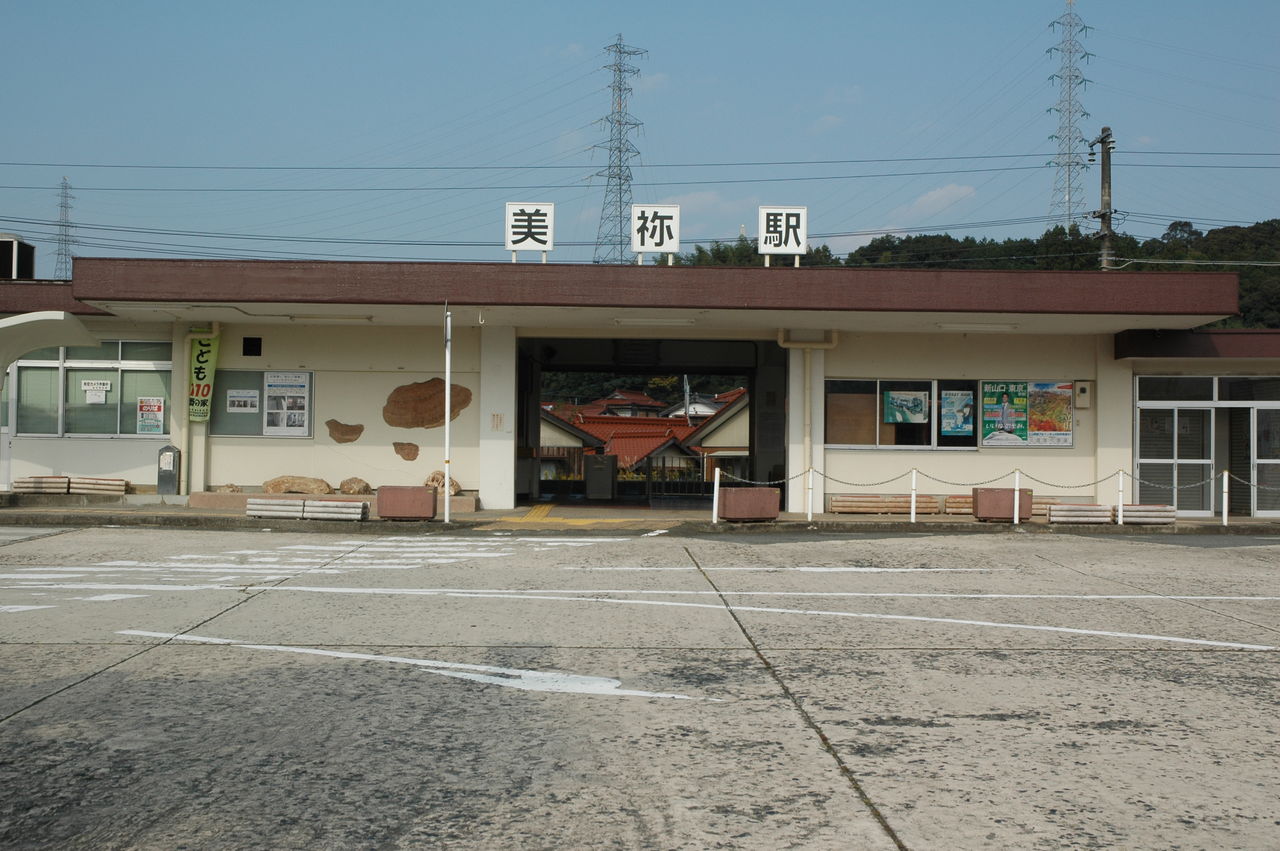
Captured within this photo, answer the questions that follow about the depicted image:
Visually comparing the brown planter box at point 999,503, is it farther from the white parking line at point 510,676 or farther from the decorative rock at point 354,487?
the white parking line at point 510,676

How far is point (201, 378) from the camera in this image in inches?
817

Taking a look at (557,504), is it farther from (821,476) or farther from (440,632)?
(440,632)

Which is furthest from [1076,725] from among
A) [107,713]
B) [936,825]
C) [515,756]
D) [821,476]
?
[821,476]

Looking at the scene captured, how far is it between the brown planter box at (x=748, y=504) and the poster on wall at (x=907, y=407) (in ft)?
13.9

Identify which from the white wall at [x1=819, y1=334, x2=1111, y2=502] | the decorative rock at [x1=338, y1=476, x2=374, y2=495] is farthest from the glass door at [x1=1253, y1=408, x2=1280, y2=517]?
the decorative rock at [x1=338, y1=476, x2=374, y2=495]

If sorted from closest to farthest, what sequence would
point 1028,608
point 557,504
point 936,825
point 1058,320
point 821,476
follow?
point 936,825
point 1028,608
point 1058,320
point 821,476
point 557,504

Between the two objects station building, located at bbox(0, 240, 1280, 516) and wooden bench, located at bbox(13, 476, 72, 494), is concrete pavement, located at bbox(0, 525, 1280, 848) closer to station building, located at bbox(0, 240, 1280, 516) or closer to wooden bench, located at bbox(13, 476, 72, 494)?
station building, located at bbox(0, 240, 1280, 516)

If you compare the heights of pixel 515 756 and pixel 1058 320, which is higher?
pixel 1058 320

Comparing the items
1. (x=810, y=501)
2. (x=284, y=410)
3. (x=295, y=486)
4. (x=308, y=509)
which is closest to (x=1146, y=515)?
(x=810, y=501)

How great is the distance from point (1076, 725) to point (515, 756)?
10.5ft

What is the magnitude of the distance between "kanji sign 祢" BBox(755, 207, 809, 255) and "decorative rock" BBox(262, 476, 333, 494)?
32.6ft

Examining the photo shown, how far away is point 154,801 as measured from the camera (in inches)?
178

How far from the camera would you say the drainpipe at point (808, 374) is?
2089 centimetres

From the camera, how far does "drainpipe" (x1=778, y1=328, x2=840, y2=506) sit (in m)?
20.9
